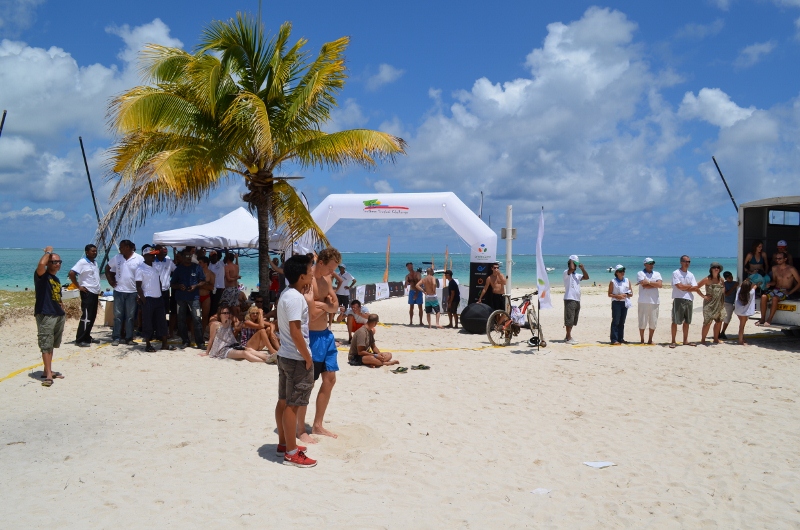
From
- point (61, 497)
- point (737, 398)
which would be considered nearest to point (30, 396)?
point (61, 497)

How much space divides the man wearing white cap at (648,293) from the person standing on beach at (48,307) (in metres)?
9.10

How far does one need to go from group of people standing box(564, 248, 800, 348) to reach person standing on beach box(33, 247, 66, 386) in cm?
802

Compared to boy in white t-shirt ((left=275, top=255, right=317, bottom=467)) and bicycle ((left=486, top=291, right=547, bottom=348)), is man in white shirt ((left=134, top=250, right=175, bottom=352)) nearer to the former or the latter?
boy in white t-shirt ((left=275, top=255, right=317, bottom=467))

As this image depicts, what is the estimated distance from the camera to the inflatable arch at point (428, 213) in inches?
513

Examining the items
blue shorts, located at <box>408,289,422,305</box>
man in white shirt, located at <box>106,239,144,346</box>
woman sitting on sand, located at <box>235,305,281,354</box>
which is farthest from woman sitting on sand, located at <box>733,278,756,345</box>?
man in white shirt, located at <box>106,239,144,346</box>

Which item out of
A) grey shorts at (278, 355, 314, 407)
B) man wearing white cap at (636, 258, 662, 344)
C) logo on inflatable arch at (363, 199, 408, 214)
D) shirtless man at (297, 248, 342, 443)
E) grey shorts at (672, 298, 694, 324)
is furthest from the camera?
logo on inflatable arch at (363, 199, 408, 214)

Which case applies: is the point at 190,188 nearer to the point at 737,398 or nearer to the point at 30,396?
the point at 30,396

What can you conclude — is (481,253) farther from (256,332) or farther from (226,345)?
(226,345)

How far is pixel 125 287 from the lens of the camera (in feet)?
30.9

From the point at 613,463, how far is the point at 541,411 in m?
1.56

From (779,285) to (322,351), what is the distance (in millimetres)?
9740

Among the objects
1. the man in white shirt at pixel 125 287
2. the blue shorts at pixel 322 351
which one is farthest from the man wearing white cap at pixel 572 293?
the man in white shirt at pixel 125 287

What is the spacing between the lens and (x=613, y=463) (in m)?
4.88

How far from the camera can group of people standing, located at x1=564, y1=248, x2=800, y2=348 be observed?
10570mm
